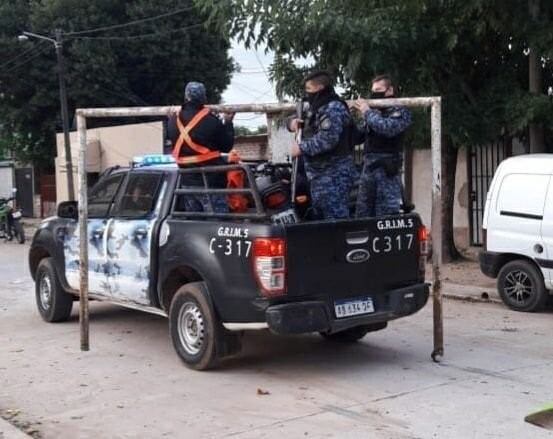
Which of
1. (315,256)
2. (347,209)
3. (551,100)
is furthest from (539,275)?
(315,256)

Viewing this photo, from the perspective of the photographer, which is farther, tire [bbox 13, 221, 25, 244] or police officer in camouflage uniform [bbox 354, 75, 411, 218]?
tire [bbox 13, 221, 25, 244]

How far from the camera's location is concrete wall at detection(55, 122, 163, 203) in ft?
90.9

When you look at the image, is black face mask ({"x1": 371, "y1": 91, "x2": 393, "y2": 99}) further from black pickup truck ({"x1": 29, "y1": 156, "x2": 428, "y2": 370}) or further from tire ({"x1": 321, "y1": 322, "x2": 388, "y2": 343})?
tire ({"x1": 321, "y1": 322, "x2": 388, "y2": 343})

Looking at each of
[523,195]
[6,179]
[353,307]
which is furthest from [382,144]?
[6,179]

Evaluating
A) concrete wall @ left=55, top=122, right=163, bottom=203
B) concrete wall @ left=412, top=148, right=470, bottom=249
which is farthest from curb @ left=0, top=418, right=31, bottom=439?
concrete wall @ left=55, top=122, right=163, bottom=203

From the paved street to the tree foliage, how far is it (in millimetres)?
4349

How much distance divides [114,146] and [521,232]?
2051 centimetres

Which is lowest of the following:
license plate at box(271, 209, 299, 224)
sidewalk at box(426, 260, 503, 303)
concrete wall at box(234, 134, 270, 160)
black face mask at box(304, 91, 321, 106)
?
sidewalk at box(426, 260, 503, 303)

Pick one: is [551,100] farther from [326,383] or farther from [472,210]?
[326,383]

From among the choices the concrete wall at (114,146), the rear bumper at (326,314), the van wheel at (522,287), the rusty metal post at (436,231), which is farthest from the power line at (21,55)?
the rear bumper at (326,314)

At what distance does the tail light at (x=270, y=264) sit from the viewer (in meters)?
6.58

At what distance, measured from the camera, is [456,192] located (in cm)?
1697

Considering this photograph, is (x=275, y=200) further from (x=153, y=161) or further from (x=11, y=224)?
(x=11, y=224)

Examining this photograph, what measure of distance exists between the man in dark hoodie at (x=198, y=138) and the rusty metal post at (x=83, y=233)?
96cm
